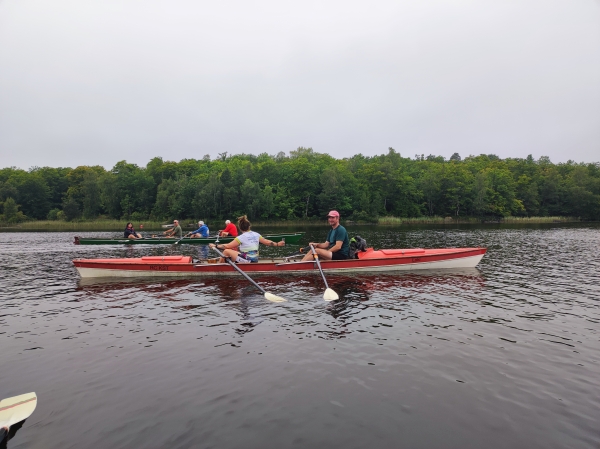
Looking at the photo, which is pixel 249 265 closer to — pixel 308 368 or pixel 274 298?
pixel 274 298

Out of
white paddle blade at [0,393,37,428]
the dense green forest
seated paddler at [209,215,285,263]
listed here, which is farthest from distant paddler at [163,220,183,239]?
the dense green forest

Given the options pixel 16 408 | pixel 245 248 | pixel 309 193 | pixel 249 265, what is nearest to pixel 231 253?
pixel 245 248

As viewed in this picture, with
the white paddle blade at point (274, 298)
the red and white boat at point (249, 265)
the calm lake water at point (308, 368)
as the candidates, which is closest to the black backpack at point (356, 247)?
the red and white boat at point (249, 265)

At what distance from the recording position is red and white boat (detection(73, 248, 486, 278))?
48.9ft

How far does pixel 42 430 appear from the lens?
5.10m

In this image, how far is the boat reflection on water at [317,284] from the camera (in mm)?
12453

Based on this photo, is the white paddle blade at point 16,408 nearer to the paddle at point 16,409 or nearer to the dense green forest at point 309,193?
the paddle at point 16,409

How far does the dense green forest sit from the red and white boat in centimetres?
5846

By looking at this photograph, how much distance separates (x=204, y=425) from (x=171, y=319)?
5048 millimetres

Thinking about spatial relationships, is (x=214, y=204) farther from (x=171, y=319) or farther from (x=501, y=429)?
(x=501, y=429)

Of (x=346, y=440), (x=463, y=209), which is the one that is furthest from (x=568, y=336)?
(x=463, y=209)

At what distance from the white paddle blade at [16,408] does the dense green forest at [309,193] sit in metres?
69.7

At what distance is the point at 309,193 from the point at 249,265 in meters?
69.0

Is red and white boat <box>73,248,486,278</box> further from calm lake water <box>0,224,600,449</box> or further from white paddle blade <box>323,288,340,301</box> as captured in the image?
white paddle blade <box>323,288,340,301</box>
